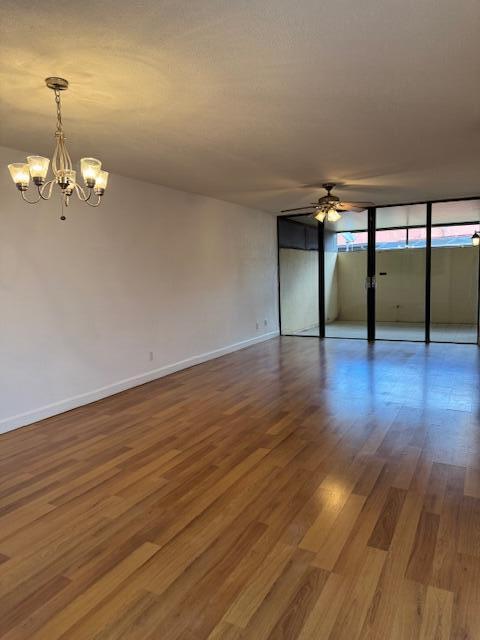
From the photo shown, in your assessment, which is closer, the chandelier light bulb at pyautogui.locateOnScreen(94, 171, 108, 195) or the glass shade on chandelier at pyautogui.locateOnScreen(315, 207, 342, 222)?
the chandelier light bulb at pyautogui.locateOnScreen(94, 171, 108, 195)

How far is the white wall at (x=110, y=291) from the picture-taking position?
152 inches

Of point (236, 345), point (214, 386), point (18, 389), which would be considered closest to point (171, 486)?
point (18, 389)

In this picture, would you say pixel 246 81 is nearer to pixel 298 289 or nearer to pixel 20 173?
pixel 20 173

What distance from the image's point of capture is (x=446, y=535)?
7.16 feet

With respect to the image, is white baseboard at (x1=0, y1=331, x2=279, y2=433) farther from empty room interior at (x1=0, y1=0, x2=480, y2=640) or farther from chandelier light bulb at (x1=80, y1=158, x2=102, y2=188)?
chandelier light bulb at (x1=80, y1=158, x2=102, y2=188)

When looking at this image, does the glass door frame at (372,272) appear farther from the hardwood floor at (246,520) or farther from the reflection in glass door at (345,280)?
the hardwood floor at (246,520)

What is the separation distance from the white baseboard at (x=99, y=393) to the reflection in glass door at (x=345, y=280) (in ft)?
8.92

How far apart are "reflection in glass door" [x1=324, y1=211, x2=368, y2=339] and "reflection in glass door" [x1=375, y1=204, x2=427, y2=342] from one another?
1.22ft

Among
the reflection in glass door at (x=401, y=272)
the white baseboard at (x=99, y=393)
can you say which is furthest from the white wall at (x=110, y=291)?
the reflection in glass door at (x=401, y=272)

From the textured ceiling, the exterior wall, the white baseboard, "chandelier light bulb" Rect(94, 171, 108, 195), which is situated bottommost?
the white baseboard

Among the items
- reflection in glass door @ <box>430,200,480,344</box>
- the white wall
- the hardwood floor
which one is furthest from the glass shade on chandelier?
reflection in glass door @ <box>430,200,480,344</box>

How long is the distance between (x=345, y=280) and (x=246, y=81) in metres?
6.51

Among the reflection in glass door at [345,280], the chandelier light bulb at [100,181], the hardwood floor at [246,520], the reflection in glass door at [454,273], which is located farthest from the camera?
the reflection in glass door at [345,280]

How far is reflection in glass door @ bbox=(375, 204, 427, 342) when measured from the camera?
7672 mm
